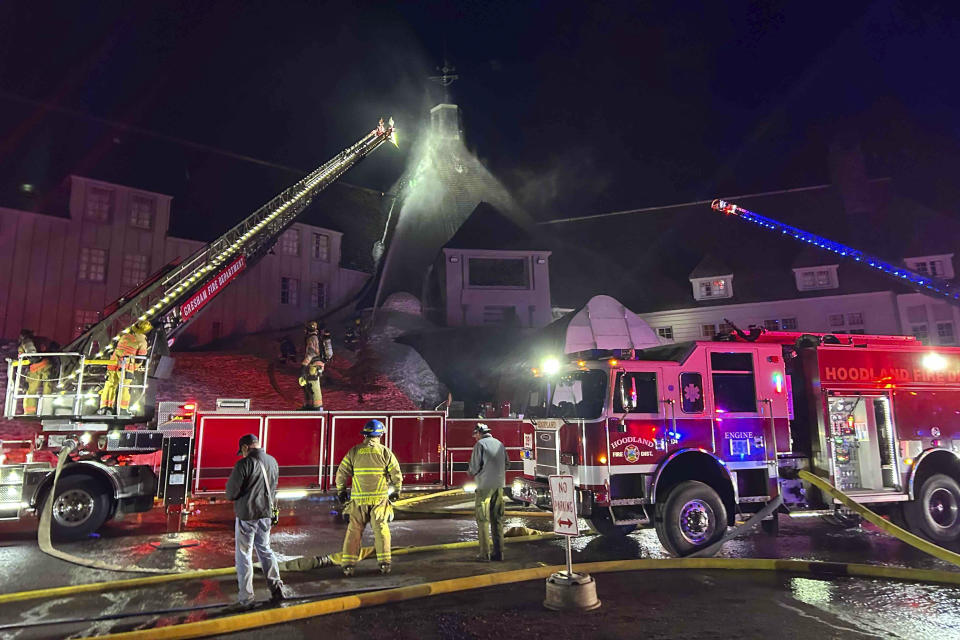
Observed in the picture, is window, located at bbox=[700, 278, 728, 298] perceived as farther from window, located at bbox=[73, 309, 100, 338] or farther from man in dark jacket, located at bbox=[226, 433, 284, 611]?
man in dark jacket, located at bbox=[226, 433, 284, 611]

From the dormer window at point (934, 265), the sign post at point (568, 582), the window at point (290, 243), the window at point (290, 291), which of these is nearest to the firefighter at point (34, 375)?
the sign post at point (568, 582)

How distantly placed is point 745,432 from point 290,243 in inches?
1044

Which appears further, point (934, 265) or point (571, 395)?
point (934, 265)

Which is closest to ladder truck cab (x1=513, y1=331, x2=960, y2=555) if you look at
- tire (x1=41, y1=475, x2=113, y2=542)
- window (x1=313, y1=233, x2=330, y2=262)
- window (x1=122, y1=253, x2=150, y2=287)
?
tire (x1=41, y1=475, x2=113, y2=542)

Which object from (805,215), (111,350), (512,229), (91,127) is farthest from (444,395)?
(805,215)

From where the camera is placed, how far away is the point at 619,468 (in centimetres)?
746

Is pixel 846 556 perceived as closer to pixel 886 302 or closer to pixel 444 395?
pixel 444 395

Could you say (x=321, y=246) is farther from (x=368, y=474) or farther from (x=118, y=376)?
(x=368, y=474)

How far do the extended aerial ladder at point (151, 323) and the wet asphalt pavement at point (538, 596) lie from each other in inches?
92.0

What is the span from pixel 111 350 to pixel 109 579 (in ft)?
21.3

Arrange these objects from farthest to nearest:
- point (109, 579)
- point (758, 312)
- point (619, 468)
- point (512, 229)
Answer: point (512, 229) → point (758, 312) → point (619, 468) → point (109, 579)

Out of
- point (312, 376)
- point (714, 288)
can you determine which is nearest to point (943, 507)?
point (312, 376)

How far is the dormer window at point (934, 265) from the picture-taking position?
29.7 metres

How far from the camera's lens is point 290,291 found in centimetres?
2952
